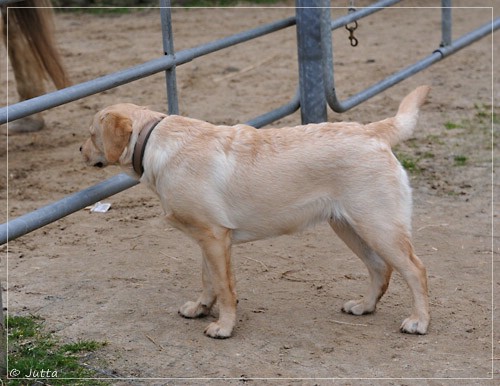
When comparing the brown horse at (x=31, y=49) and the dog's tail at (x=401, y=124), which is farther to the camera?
the brown horse at (x=31, y=49)

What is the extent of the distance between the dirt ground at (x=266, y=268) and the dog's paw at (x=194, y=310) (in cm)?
4

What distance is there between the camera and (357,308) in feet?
12.9

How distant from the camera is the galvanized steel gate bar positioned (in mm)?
3627

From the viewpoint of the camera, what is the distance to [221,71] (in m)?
7.95

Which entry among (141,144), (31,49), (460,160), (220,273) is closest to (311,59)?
(460,160)

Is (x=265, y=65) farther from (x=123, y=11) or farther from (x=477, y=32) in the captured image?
(x=123, y=11)

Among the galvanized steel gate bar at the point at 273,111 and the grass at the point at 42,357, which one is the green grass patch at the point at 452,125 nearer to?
the galvanized steel gate bar at the point at 273,111

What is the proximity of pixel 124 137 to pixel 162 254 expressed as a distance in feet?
3.57

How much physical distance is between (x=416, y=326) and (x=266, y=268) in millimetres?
951

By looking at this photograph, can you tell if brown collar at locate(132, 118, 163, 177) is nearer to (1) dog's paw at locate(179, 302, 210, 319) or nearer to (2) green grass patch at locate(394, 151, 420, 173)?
(1) dog's paw at locate(179, 302, 210, 319)

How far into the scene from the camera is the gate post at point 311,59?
16.8 ft

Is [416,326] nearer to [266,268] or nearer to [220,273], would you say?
[220,273]

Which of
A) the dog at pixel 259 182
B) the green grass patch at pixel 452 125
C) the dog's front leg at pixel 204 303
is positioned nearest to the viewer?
the dog at pixel 259 182

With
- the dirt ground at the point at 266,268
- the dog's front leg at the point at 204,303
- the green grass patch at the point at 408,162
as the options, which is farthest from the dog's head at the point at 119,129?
the green grass patch at the point at 408,162
